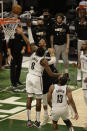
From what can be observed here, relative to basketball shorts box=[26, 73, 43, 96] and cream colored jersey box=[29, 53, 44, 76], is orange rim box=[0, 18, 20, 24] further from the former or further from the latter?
basketball shorts box=[26, 73, 43, 96]

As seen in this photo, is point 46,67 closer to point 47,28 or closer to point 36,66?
point 36,66

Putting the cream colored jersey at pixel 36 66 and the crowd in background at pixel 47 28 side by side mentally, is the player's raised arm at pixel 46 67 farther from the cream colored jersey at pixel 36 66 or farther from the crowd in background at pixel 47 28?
the crowd in background at pixel 47 28

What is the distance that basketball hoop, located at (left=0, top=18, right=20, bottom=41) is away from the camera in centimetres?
1652

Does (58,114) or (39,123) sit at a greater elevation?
(58,114)

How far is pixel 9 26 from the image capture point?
654 inches

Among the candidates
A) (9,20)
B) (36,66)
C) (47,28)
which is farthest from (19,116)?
(47,28)

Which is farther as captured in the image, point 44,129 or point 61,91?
point 44,129

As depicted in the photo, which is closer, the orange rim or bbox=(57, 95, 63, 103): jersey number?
bbox=(57, 95, 63, 103): jersey number

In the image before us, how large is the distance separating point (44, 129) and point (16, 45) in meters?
→ 4.93

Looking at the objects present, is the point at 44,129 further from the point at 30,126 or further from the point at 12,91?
the point at 12,91

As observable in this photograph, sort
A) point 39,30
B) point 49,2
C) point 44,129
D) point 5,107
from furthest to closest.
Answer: point 49,2 < point 39,30 < point 5,107 < point 44,129

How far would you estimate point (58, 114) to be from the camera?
10969mm

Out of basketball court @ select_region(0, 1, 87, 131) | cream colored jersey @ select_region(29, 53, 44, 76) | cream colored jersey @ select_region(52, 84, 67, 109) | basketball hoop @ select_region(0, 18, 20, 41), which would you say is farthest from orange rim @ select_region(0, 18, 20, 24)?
cream colored jersey @ select_region(52, 84, 67, 109)

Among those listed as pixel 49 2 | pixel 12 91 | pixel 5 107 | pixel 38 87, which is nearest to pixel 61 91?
pixel 38 87
